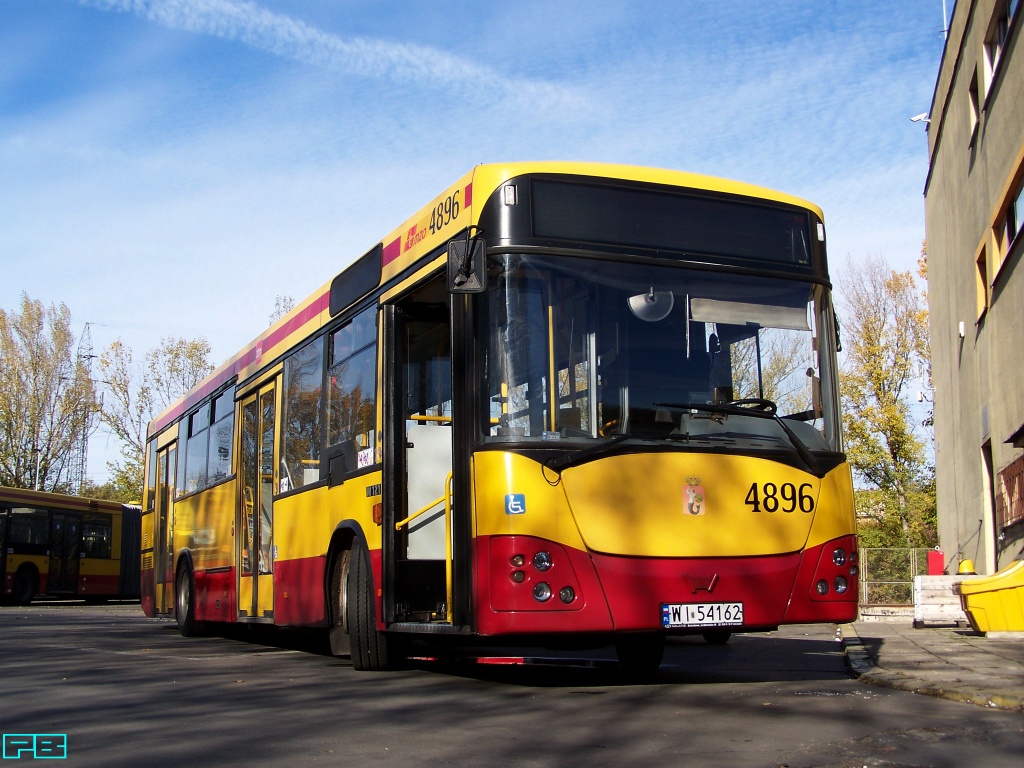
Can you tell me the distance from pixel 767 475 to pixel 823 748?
2.75 metres

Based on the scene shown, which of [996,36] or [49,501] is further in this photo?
[49,501]

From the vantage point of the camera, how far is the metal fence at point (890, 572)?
27.2 metres

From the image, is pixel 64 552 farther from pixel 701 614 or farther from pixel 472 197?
pixel 701 614

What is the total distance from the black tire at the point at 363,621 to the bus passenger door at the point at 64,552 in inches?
1038

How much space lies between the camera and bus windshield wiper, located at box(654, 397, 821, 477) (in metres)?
8.30

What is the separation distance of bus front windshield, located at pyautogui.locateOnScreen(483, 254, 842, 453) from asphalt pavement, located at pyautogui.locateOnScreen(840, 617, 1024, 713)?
1.85 m

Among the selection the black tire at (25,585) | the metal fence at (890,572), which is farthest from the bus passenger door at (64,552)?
the metal fence at (890,572)

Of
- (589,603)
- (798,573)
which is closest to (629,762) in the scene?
(589,603)

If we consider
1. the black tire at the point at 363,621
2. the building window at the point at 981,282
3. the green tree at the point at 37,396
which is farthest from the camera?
the green tree at the point at 37,396

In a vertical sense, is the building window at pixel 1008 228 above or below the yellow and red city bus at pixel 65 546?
above

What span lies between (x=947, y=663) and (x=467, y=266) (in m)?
5.71

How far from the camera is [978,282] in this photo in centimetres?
2414

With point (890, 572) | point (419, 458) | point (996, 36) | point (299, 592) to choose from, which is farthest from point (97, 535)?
point (419, 458)

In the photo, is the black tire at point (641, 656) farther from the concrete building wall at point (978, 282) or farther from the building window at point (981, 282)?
the building window at point (981, 282)
